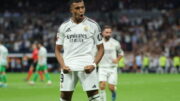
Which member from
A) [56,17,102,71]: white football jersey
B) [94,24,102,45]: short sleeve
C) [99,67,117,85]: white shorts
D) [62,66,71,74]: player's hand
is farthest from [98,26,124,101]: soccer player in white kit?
[62,66,71,74]: player's hand

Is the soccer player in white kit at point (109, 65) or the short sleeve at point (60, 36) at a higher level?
the short sleeve at point (60, 36)

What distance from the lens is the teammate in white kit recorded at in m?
10.3

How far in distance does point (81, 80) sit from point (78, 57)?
1.43 feet

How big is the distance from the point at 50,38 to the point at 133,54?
7.38 metres

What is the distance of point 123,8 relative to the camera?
50750mm

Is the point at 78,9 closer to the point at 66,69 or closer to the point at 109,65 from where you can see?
the point at 66,69

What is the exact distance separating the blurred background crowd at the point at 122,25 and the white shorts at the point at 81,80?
110ft

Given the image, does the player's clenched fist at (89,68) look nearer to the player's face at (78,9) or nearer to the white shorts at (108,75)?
the player's face at (78,9)

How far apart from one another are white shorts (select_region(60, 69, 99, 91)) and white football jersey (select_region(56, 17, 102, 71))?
12 centimetres

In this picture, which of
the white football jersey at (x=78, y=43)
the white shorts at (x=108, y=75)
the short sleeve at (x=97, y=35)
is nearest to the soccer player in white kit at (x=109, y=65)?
the white shorts at (x=108, y=75)

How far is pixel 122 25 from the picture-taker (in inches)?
1890

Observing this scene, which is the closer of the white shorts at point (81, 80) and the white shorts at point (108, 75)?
the white shorts at point (81, 80)

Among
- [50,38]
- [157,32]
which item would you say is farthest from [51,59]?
[157,32]

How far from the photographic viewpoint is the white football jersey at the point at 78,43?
33.9ft
